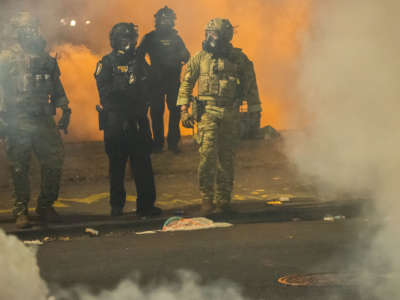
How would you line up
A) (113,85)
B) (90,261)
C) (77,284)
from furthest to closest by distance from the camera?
(113,85), (90,261), (77,284)

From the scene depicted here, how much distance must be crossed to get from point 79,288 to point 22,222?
3012mm

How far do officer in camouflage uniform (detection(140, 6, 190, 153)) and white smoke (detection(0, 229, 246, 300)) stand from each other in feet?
22.7

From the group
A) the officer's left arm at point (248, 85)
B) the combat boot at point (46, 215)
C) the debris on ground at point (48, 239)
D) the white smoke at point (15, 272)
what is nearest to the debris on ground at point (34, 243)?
the debris on ground at point (48, 239)

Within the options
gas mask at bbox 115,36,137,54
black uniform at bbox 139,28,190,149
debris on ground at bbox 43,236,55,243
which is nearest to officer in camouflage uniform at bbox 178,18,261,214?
gas mask at bbox 115,36,137,54

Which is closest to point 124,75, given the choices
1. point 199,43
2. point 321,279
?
point 321,279

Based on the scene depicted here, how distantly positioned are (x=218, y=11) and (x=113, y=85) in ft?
32.4

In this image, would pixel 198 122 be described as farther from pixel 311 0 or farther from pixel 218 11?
pixel 218 11

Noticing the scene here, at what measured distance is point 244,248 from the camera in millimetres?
6984

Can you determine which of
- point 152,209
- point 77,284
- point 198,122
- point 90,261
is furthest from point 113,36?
point 77,284

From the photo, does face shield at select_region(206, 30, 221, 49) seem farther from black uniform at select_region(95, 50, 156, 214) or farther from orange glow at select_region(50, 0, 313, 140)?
orange glow at select_region(50, 0, 313, 140)

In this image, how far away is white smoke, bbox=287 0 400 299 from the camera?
15.1 ft

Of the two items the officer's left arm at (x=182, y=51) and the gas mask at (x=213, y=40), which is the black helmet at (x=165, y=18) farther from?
the gas mask at (x=213, y=40)

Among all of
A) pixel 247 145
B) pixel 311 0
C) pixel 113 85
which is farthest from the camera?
pixel 247 145

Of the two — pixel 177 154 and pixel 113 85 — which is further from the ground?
pixel 113 85
